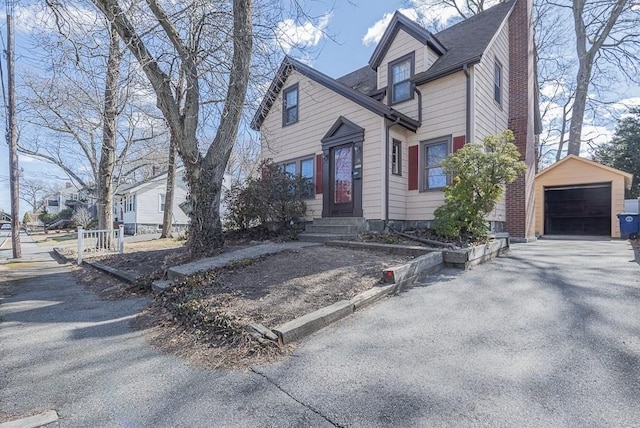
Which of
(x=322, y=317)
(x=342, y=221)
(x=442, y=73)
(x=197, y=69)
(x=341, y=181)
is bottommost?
(x=322, y=317)

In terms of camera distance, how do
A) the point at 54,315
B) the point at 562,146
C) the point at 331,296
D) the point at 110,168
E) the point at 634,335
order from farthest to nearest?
the point at 562,146
the point at 110,168
the point at 54,315
the point at 331,296
the point at 634,335

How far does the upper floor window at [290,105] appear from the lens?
39.3 ft

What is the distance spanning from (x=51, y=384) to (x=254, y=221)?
7403mm

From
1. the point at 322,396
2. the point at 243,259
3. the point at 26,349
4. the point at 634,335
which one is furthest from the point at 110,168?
the point at 634,335

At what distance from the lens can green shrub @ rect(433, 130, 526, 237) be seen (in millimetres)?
6492

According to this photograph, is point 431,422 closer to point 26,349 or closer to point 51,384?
point 51,384

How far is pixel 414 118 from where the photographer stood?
9570 millimetres

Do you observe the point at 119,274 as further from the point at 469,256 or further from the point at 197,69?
the point at 469,256

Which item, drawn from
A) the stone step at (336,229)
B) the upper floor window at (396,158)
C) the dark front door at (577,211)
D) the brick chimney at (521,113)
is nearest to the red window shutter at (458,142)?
the upper floor window at (396,158)

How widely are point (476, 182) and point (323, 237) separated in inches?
151

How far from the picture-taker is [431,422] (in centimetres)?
203

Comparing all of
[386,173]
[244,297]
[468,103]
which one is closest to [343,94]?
[386,173]

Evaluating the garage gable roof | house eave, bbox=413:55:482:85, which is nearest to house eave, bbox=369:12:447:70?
house eave, bbox=413:55:482:85

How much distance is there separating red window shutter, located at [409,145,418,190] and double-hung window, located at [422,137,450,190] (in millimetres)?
189
